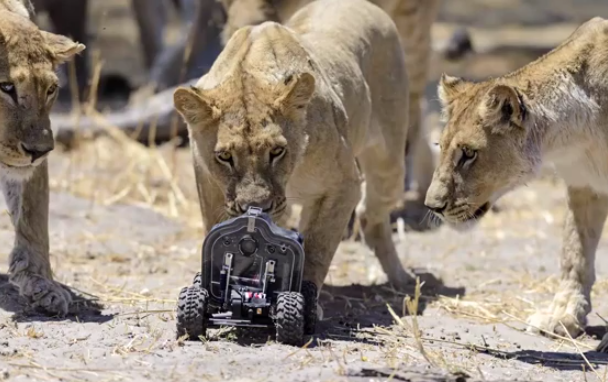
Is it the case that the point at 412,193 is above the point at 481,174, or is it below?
below

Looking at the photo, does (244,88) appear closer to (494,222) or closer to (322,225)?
(322,225)

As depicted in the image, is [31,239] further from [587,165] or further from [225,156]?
[587,165]

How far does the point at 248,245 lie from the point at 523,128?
1197 millimetres

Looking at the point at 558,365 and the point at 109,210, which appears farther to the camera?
the point at 109,210

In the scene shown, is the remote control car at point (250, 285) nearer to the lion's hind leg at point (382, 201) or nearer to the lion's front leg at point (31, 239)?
the lion's front leg at point (31, 239)

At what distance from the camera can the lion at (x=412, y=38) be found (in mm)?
6664

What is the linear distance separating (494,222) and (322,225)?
3.69 meters

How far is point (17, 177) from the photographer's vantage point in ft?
15.3

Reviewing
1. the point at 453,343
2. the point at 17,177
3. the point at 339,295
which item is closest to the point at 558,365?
the point at 453,343

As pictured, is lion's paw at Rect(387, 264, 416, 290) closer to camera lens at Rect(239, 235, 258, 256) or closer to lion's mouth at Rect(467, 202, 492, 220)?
lion's mouth at Rect(467, 202, 492, 220)

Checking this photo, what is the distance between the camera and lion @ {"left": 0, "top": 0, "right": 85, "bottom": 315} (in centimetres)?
449

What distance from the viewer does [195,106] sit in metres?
4.51

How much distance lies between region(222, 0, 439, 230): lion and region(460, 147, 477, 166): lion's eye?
77.8 inches

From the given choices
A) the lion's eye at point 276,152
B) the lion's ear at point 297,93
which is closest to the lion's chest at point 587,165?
the lion's ear at point 297,93
